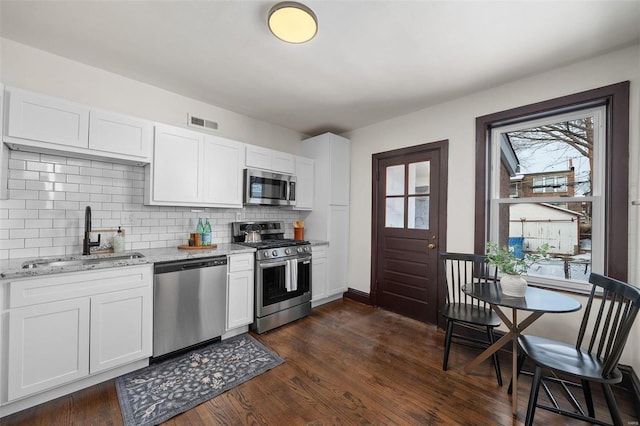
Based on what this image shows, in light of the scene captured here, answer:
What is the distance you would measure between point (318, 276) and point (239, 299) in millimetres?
1215

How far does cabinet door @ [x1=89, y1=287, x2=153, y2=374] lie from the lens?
1988 mm

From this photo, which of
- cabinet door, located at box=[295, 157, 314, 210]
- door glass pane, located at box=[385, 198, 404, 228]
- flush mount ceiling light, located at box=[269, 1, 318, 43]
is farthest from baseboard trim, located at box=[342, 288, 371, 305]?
flush mount ceiling light, located at box=[269, 1, 318, 43]

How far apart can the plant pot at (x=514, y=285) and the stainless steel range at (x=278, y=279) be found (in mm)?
2119

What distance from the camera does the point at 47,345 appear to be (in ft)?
5.93

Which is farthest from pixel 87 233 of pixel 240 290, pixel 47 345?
pixel 240 290

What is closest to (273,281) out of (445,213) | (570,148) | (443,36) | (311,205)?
(311,205)

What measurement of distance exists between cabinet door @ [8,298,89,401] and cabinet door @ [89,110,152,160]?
49.6 inches

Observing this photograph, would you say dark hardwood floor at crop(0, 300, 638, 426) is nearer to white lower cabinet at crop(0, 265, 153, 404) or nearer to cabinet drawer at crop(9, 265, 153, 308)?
white lower cabinet at crop(0, 265, 153, 404)

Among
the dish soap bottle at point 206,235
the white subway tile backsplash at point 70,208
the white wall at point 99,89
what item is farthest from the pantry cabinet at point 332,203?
the white subway tile backsplash at point 70,208

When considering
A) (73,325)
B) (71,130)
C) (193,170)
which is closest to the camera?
(73,325)

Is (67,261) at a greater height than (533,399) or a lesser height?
greater

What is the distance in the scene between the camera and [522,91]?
8.53 feet

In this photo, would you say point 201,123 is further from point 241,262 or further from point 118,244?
point 241,262

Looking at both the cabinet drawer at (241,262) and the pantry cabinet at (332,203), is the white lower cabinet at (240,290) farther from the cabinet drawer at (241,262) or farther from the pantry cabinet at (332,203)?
the pantry cabinet at (332,203)
